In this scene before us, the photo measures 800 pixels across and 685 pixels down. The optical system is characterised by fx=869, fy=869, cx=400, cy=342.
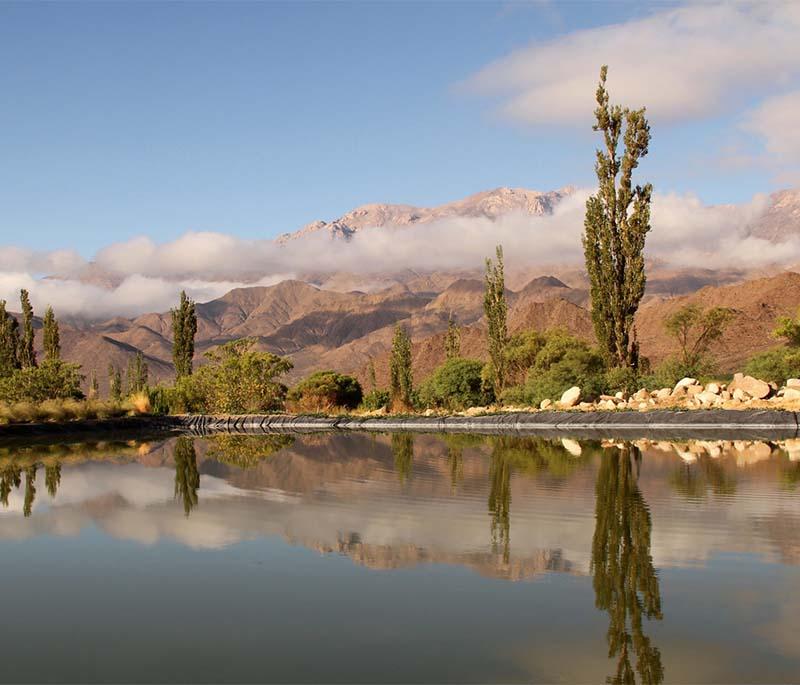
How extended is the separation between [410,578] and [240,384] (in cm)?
2908

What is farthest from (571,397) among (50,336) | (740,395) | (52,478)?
(50,336)

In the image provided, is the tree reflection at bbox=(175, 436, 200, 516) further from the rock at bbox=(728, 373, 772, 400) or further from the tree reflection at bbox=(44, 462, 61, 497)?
the rock at bbox=(728, 373, 772, 400)

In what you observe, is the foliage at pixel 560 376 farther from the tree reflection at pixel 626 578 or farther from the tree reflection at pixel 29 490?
the tree reflection at pixel 626 578

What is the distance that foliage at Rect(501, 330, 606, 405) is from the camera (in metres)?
31.5

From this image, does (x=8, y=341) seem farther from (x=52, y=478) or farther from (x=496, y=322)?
(x=52, y=478)

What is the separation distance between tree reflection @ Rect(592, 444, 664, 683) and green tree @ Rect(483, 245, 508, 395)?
23.0 m

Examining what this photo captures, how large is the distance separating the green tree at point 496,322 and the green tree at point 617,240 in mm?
3985

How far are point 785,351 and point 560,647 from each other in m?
31.5

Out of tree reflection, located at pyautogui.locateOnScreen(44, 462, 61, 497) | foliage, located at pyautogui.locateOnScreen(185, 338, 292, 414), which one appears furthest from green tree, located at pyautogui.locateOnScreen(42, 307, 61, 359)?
tree reflection, located at pyautogui.locateOnScreen(44, 462, 61, 497)

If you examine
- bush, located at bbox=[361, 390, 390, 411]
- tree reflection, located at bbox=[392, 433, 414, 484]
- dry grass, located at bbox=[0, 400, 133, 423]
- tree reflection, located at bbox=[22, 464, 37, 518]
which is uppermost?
dry grass, located at bbox=[0, 400, 133, 423]

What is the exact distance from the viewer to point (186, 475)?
1550 cm

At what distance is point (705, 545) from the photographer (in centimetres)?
809

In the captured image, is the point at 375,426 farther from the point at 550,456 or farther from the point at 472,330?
the point at 472,330

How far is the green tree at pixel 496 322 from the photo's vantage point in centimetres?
3512
